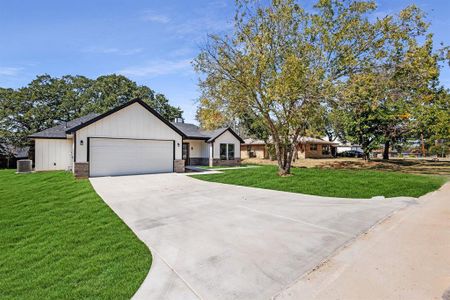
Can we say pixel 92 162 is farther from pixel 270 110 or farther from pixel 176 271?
pixel 176 271

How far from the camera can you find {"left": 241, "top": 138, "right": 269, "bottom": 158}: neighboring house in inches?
1348

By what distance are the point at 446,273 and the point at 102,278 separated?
5.10 metres

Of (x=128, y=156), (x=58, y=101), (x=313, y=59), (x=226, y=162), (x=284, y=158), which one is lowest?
(x=226, y=162)

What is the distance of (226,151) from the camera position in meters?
23.7

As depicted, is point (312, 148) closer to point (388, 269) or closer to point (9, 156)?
point (388, 269)

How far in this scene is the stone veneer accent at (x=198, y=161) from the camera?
23784mm

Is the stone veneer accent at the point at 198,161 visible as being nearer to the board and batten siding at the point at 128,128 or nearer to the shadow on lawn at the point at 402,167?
the board and batten siding at the point at 128,128

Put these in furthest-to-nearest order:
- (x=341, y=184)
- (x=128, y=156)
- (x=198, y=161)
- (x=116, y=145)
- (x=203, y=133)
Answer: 1. (x=203, y=133)
2. (x=198, y=161)
3. (x=128, y=156)
4. (x=116, y=145)
5. (x=341, y=184)

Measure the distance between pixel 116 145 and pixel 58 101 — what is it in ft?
88.4

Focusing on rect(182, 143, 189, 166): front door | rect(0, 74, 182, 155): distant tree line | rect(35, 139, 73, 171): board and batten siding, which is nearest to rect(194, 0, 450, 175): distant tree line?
rect(182, 143, 189, 166): front door

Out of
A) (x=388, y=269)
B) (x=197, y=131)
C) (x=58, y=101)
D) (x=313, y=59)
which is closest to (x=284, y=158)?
(x=313, y=59)

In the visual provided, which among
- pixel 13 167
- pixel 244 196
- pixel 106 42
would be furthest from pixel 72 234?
pixel 13 167

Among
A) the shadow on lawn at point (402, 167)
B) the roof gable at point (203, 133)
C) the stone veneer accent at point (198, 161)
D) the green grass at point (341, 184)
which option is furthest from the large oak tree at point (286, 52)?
the shadow on lawn at point (402, 167)

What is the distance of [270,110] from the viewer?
1346cm
